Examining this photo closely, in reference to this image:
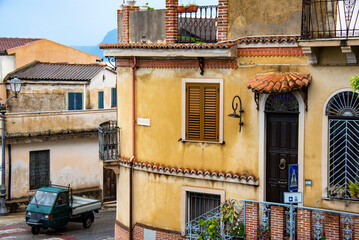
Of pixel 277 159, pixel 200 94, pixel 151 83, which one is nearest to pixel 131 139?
pixel 151 83

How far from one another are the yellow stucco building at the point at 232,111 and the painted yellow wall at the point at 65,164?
1099 centimetres

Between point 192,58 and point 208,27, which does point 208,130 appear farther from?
point 208,27

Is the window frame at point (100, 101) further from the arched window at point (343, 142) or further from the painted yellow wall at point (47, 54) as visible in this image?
the arched window at point (343, 142)

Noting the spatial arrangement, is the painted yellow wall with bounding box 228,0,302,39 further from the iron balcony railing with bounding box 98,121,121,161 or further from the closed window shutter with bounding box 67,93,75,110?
the closed window shutter with bounding box 67,93,75,110

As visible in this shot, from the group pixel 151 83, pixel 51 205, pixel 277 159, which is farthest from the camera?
pixel 51 205

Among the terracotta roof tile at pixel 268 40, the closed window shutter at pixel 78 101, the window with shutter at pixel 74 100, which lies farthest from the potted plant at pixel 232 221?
the closed window shutter at pixel 78 101

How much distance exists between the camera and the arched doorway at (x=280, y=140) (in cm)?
1514

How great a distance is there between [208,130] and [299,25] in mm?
3741

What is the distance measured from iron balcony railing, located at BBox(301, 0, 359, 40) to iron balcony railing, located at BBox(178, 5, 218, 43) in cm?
338

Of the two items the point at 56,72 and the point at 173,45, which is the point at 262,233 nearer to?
the point at 173,45

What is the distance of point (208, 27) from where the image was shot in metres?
17.5

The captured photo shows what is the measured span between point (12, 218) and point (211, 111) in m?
14.0

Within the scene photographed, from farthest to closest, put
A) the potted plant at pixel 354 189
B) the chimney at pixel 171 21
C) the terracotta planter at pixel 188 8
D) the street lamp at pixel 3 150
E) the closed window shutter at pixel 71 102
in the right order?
the closed window shutter at pixel 71 102
the street lamp at pixel 3 150
the terracotta planter at pixel 188 8
the chimney at pixel 171 21
the potted plant at pixel 354 189

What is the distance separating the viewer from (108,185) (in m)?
31.7
